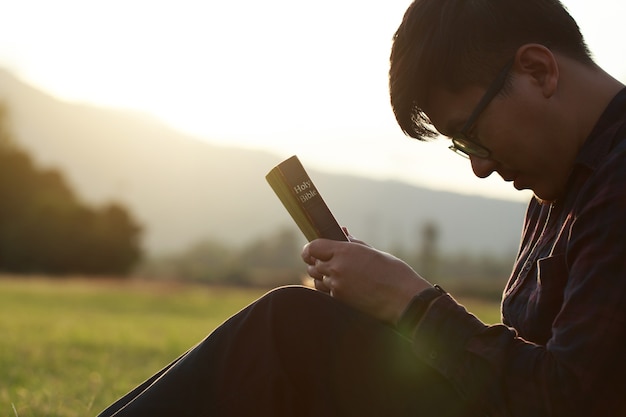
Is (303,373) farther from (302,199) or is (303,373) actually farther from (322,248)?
(302,199)

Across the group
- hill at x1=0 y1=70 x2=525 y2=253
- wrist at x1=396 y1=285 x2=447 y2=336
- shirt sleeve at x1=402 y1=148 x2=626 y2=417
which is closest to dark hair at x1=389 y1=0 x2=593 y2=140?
shirt sleeve at x1=402 y1=148 x2=626 y2=417

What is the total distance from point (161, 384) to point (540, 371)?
96 cm

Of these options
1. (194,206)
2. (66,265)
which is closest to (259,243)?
(66,265)

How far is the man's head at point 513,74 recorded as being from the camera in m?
2.10

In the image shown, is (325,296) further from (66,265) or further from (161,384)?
(66,265)

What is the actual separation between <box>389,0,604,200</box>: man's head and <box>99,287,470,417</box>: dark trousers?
1.96ft

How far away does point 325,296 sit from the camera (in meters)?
2.18

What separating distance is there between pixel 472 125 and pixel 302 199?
51 cm

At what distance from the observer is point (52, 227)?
187 feet

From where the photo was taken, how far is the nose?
7.39 feet

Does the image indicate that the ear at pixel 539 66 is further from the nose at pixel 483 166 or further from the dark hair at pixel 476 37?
the nose at pixel 483 166

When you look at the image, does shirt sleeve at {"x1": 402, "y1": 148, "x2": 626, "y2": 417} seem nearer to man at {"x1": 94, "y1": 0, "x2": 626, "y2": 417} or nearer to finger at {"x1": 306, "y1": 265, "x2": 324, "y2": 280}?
man at {"x1": 94, "y1": 0, "x2": 626, "y2": 417}

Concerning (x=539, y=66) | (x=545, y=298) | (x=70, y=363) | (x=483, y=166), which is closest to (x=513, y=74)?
(x=539, y=66)

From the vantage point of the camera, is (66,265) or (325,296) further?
(66,265)
